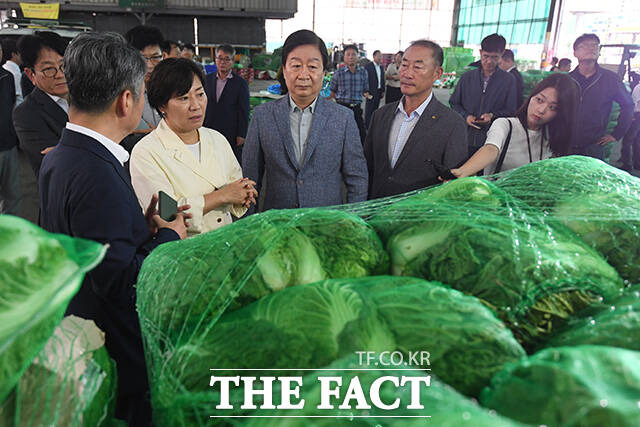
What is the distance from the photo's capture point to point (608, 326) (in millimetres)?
727

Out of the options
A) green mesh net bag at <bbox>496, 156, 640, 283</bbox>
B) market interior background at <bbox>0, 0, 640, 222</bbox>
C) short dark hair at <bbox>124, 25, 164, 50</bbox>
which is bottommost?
green mesh net bag at <bbox>496, 156, 640, 283</bbox>

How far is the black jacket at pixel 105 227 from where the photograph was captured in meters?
1.42

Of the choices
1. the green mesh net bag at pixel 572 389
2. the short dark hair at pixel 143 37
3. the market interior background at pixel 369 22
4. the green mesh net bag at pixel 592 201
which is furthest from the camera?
the market interior background at pixel 369 22

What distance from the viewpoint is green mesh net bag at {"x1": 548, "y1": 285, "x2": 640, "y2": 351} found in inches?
27.5

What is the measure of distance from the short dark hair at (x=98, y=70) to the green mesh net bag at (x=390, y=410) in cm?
128

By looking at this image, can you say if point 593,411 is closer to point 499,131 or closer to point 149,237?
point 149,237

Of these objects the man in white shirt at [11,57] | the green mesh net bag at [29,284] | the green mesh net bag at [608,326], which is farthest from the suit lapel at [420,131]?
the man in white shirt at [11,57]

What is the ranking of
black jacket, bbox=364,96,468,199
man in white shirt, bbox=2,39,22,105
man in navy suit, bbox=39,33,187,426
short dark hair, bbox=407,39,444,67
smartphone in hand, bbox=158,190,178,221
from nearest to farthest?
man in navy suit, bbox=39,33,187,426, smartphone in hand, bbox=158,190,178,221, black jacket, bbox=364,96,468,199, short dark hair, bbox=407,39,444,67, man in white shirt, bbox=2,39,22,105

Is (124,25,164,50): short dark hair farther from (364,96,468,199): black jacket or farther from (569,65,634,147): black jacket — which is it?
(569,65,634,147): black jacket

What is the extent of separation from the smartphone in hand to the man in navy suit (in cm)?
14

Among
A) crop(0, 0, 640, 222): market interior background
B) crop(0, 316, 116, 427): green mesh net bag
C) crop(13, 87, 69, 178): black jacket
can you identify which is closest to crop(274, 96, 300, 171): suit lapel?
crop(13, 87, 69, 178): black jacket

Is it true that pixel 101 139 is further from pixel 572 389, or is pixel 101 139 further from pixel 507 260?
pixel 572 389

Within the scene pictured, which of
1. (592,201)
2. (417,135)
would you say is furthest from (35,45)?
(592,201)

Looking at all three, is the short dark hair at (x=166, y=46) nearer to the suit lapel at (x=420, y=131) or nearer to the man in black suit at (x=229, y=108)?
the man in black suit at (x=229, y=108)
